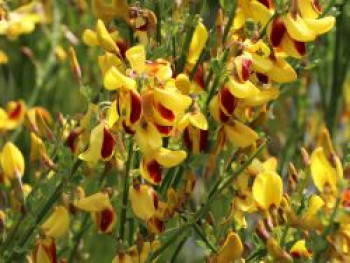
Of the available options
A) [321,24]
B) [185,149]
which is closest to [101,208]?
[185,149]

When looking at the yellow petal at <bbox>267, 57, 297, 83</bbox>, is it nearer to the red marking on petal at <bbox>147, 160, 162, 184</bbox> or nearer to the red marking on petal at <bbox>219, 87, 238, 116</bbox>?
the red marking on petal at <bbox>219, 87, 238, 116</bbox>

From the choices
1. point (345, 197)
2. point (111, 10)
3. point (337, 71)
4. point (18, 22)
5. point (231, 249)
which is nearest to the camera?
point (345, 197)

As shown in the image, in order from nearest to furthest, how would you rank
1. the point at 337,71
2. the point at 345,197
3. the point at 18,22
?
the point at 345,197 → the point at 18,22 → the point at 337,71

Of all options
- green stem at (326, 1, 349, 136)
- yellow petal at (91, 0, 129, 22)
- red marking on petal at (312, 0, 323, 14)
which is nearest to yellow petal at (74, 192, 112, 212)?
yellow petal at (91, 0, 129, 22)

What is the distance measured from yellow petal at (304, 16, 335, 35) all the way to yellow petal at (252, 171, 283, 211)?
6.6 inches

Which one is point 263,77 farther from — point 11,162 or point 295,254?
point 11,162

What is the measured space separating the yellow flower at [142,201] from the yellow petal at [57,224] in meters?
0.15

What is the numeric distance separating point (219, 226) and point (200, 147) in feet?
0.35

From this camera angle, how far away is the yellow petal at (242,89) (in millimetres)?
1059

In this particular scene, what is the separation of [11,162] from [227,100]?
0.31m

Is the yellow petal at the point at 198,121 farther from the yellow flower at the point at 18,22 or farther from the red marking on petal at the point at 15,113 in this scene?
A: the red marking on petal at the point at 15,113

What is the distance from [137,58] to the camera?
1030 millimetres

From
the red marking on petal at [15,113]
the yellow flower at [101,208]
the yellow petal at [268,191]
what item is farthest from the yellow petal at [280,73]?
the red marking on petal at [15,113]

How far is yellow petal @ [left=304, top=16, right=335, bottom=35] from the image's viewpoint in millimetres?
1089
